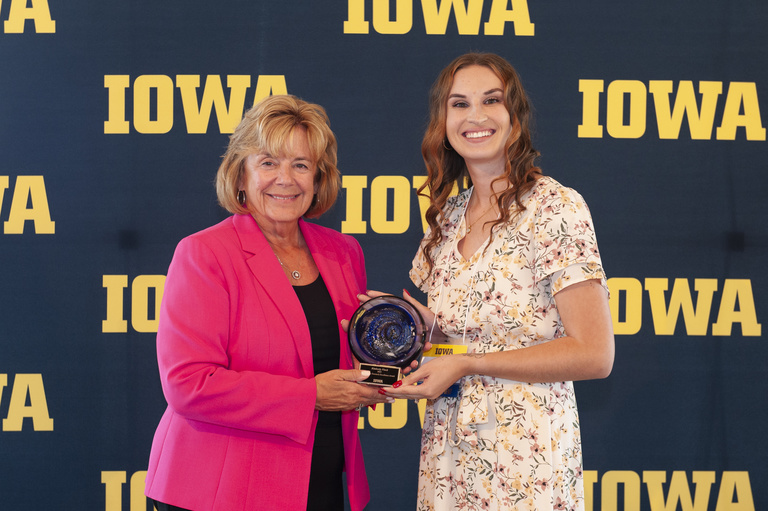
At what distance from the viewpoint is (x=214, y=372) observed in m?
1.49

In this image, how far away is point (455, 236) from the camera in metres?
1.75

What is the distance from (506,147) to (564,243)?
1.07ft

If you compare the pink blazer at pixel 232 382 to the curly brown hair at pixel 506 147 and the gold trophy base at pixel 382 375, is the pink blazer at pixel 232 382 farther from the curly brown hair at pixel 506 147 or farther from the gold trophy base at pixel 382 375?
the curly brown hair at pixel 506 147

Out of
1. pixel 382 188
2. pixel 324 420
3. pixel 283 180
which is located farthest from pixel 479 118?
pixel 382 188

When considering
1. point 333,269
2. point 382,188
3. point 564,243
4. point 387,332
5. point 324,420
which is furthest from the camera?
point 382,188

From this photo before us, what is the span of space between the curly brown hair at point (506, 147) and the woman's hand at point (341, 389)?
42cm

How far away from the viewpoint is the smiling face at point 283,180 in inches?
65.5

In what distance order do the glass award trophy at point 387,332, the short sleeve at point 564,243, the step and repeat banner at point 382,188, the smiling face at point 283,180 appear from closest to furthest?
the short sleeve at point 564,243
the glass award trophy at point 387,332
the smiling face at point 283,180
the step and repeat banner at point 382,188

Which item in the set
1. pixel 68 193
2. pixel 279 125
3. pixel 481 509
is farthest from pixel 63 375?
pixel 481 509

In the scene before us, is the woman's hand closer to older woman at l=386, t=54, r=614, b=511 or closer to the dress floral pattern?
older woman at l=386, t=54, r=614, b=511

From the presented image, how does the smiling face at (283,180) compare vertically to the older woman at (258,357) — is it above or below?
above

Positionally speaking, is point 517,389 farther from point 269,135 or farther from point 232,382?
point 269,135

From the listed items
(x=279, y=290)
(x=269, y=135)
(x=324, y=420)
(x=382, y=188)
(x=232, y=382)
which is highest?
(x=382, y=188)

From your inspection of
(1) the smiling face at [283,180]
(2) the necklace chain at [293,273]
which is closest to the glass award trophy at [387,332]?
(2) the necklace chain at [293,273]
